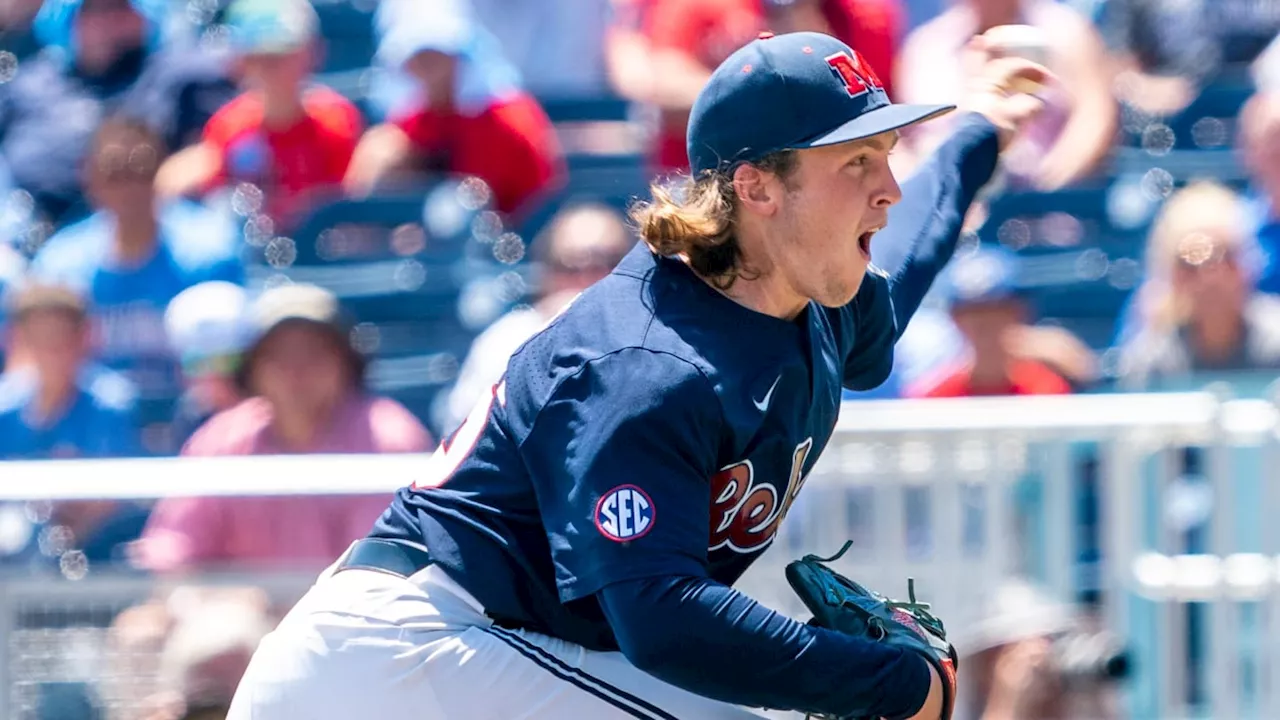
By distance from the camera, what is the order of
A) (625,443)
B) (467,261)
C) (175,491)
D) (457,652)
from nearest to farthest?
(625,443) < (457,652) < (175,491) < (467,261)

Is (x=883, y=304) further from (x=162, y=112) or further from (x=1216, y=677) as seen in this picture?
(x=162, y=112)

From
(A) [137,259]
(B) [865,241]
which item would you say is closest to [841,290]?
(B) [865,241]

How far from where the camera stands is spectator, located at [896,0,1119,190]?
231 inches

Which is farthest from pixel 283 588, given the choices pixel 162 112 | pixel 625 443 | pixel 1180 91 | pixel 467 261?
pixel 1180 91

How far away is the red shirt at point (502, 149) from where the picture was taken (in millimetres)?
6203

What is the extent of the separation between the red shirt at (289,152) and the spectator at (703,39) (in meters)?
1.26

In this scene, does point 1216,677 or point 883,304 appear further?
point 1216,677

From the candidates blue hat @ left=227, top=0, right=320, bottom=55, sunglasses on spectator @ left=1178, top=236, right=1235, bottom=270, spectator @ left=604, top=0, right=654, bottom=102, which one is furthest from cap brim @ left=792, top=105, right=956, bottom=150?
blue hat @ left=227, top=0, right=320, bottom=55

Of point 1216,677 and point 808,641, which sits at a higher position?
point 808,641

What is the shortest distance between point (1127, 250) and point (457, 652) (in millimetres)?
4459

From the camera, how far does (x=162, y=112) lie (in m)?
6.85

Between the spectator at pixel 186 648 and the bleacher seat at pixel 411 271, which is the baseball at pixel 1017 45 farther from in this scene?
the bleacher seat at pixel 411 271

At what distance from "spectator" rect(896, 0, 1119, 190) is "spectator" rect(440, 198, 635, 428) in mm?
1234

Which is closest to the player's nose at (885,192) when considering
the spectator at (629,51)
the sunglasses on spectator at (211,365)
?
the sunglasses on spectator at (211,365)
